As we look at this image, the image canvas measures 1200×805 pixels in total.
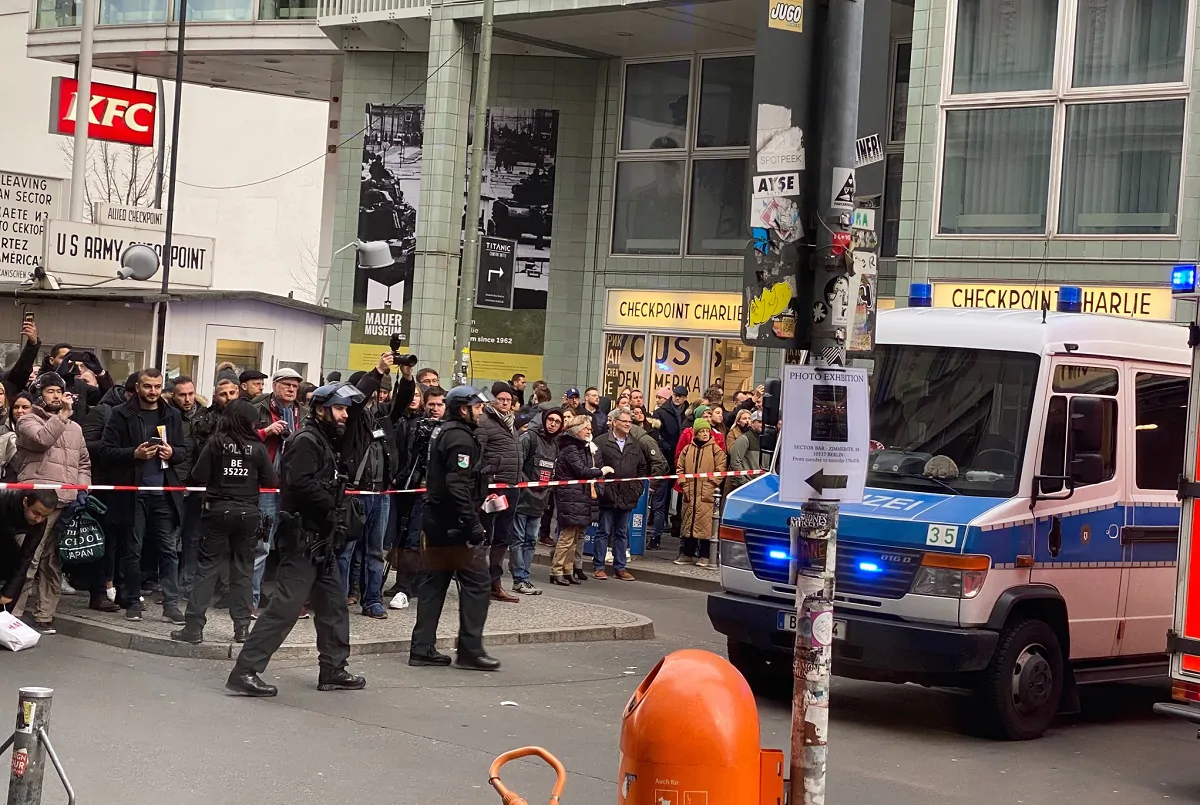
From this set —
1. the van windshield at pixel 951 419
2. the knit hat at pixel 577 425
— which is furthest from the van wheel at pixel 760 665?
the knit hat at pixel 577 425

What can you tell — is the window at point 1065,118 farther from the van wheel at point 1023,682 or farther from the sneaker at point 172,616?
the sneaker at point 172,616

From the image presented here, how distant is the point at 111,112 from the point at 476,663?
2086 cm

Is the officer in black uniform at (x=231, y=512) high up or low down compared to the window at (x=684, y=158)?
down

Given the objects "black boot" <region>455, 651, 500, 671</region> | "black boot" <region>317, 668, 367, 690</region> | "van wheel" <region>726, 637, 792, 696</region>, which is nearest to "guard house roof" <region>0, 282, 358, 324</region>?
"black boot" <region>455, 651, 500, 671</region>

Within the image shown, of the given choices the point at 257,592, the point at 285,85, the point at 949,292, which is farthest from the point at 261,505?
the point at 285,85

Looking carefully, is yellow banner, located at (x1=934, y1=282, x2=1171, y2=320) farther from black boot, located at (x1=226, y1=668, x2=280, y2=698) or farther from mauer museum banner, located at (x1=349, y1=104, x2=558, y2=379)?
black boot, located at (x1=226, y1=668, x2=280, y2=698)

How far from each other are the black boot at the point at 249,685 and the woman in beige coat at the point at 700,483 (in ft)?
28.3

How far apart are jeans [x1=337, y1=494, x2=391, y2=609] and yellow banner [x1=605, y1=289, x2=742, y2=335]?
14547 mm

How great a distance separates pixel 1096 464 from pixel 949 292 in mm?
11768

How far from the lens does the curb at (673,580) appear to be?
17297 millimetres

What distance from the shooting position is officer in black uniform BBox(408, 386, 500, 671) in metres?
11.1

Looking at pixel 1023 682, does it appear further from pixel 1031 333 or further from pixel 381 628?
pixel 381 628

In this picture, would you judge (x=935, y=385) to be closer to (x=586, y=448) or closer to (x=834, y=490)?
(x=834, y=490)

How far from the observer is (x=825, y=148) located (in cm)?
617
